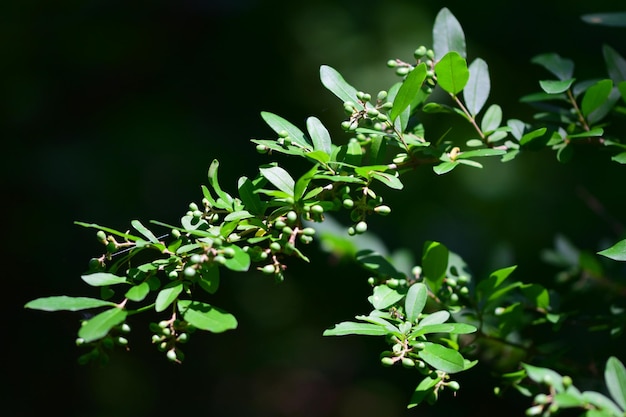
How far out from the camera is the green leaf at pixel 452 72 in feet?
2.48

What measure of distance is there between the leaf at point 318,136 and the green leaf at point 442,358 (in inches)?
9.4

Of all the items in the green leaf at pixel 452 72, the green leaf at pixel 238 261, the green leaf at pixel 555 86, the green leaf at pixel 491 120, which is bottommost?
the green leaf at pixel 491 120

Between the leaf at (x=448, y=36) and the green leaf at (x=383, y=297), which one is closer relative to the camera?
the green leaf at (x=383, y=297)

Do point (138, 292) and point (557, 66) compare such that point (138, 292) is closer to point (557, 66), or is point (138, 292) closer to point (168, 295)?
point (168, 295)

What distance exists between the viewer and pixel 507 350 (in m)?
1.02

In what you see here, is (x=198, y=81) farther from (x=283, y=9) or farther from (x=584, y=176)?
(x=584, y=176)

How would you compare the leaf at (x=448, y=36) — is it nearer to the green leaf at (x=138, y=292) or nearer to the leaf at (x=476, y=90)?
the leaf at (x=476, y=90)

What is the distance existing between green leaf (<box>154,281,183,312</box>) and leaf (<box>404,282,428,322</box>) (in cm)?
23

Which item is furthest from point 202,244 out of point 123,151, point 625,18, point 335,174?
point 123,151

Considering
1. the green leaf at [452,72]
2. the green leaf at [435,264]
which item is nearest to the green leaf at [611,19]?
the green leaf at [452,72]

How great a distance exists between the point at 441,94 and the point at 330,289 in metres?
0.89

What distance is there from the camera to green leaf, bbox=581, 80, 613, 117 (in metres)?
0.81

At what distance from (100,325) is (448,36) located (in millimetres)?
547

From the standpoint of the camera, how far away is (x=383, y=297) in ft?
2.35
